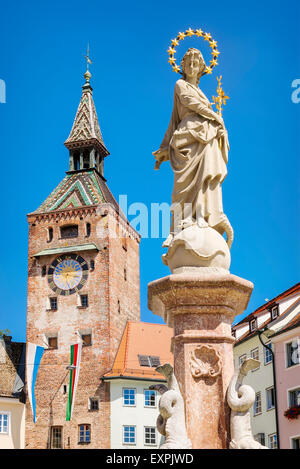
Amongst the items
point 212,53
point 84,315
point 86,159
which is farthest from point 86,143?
point 212,53

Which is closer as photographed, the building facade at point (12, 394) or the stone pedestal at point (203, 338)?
the stone pedestal at point (203, 338)

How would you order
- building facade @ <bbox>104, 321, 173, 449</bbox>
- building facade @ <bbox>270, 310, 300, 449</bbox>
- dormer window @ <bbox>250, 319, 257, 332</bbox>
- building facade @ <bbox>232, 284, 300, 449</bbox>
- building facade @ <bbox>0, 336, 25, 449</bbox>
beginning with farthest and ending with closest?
building facade @ <bbox>104, 321, 173, 449</bbox>
building facade @ <bbox>0, 336, 25, 449</bbox>
dormer window @ <bbox>250, 319, 257, 332</bbox>
building facade @ <bbox>232, 284, 300, 449</bbox>
building facade @ <bbox>270, 310, 300, 449</bbox>

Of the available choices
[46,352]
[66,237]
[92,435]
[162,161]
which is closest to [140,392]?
[92,435]

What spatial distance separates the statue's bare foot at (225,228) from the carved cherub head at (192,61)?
1.89 metres

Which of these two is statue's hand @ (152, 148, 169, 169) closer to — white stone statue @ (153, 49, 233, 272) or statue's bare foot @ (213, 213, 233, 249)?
white stone statue @ (153, 49, 233, 272)

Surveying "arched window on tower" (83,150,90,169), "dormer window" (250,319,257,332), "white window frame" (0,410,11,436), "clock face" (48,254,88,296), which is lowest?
"white window frame" (0,410,11,436)

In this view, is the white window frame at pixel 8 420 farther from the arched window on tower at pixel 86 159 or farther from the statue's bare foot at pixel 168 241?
the statue's bare foot at pixel 168 241

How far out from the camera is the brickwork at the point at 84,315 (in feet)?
204

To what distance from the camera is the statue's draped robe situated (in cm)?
880

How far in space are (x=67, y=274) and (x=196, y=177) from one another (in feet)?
196

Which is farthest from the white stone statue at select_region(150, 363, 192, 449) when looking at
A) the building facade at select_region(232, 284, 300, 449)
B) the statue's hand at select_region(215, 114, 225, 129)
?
the building facade at select_region(232, 284, 300, 449)

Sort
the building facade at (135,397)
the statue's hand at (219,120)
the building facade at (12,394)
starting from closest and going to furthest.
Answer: the statue's hand at (219,120)
the building facade at (12,394)
the building facade at (135,397)

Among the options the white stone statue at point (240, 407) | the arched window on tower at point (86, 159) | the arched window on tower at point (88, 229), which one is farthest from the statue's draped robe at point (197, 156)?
the arched window on tower at point (86, 159)

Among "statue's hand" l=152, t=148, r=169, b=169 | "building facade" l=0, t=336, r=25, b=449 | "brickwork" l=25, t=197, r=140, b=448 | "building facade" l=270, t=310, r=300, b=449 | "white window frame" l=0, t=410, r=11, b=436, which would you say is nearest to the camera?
"statue's hand" l=152, t=148, r=169, b=169
